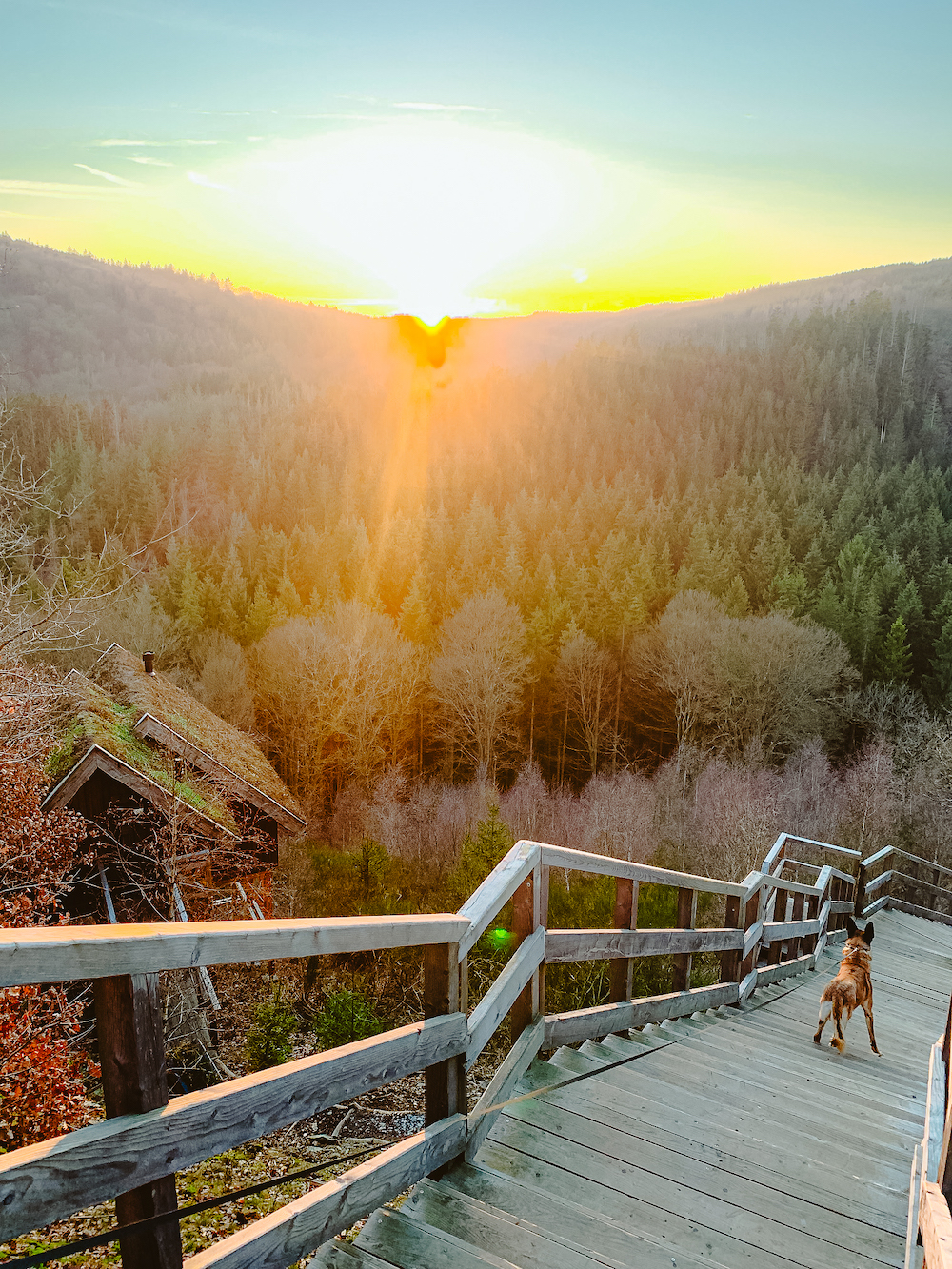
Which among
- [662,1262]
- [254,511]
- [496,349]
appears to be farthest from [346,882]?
[496,349]

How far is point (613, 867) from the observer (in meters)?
4.55

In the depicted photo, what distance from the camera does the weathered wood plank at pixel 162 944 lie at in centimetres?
153

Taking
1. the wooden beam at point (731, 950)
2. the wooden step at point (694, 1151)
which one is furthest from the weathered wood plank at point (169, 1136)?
the wooden beam at point (731, 950)

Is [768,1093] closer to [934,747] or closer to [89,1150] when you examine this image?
[89,1150]

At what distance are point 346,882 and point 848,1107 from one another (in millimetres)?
24982

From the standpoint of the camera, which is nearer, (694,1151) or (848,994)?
(694,1151)

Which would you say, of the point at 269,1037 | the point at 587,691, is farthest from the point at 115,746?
the point at 587,691

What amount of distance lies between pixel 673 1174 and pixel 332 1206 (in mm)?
1723

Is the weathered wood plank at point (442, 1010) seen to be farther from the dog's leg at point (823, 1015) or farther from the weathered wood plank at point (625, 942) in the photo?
the dog's leg at point (823, 1015)

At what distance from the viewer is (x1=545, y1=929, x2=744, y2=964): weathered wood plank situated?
166 inches

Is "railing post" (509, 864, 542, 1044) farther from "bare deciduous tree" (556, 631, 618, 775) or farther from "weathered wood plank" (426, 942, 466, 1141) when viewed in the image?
"bare deciduous tree" (556, 631, 618, 775)

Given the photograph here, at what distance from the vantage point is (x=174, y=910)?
15.3 m

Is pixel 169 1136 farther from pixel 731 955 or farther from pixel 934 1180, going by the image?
pixel 731 955

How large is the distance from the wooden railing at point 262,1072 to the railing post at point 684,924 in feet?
6.19
